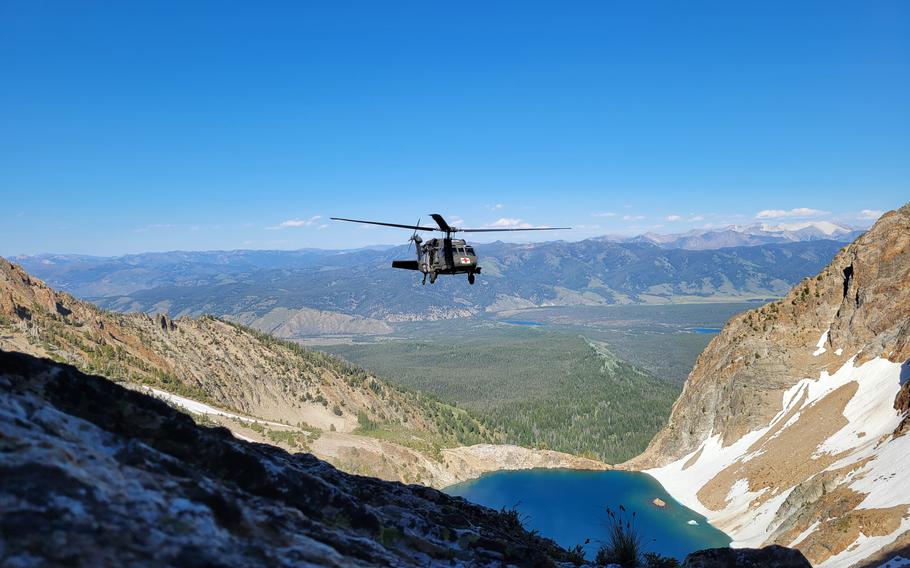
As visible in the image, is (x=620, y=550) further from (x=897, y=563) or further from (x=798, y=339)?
(x=798, y=339)

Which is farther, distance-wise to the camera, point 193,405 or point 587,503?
point 587,503

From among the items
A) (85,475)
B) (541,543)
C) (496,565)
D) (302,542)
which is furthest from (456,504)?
(85,475)

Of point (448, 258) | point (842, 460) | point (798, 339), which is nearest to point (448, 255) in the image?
point (448, 258)

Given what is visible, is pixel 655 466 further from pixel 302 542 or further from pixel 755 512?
pixel 302 542

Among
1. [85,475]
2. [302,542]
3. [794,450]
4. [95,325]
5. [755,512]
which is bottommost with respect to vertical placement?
[755,512]

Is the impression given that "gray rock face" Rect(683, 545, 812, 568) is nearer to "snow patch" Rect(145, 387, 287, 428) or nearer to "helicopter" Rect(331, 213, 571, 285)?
"helicopter" Rect(331, 213, 571, 285)

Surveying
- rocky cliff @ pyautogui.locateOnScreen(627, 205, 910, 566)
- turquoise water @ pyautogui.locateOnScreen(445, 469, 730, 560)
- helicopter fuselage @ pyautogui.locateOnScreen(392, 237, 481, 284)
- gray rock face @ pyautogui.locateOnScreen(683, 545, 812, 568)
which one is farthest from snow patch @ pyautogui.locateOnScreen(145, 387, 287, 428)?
gray rock face @ pyautogui.locateOnScreen(683, 545, 812, 568)
